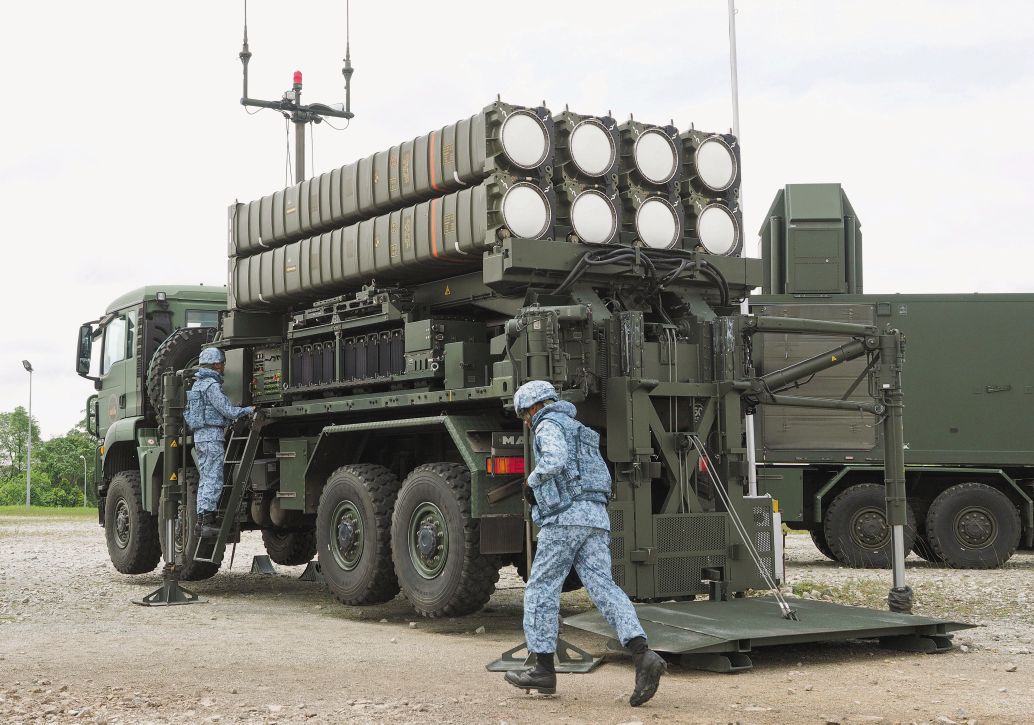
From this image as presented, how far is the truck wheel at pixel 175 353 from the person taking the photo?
15.3 metres

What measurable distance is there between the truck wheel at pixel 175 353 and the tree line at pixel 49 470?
2587 inches

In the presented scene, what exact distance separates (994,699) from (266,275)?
28.3 ft

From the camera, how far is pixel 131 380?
1623cm

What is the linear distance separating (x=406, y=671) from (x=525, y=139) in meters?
4.55

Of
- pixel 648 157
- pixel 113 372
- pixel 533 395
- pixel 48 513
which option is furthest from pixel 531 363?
pixel 48 513

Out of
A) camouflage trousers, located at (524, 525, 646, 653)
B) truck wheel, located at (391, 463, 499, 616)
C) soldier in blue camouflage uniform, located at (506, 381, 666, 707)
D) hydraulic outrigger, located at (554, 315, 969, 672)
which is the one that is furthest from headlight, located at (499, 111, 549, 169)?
camouflage trousers, located at (524, 525, 646, 653)

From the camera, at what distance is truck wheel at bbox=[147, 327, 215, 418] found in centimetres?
1527

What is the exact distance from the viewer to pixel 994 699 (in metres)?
7.28

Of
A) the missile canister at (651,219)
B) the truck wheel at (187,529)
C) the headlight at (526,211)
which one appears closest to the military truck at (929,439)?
the missile canister at (651,219)

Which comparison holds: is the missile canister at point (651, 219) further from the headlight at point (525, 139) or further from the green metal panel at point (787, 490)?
the green metal panel at point (787, 490)

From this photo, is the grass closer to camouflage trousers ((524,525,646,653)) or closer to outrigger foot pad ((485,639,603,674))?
outrigger foot pad ((485,639,603,674))

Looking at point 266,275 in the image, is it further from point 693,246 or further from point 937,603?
point 937,603

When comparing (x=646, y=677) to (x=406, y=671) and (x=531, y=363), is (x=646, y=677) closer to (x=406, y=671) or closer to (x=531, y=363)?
(x=406, y=671)

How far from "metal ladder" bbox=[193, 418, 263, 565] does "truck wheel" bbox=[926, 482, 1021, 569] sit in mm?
8394
